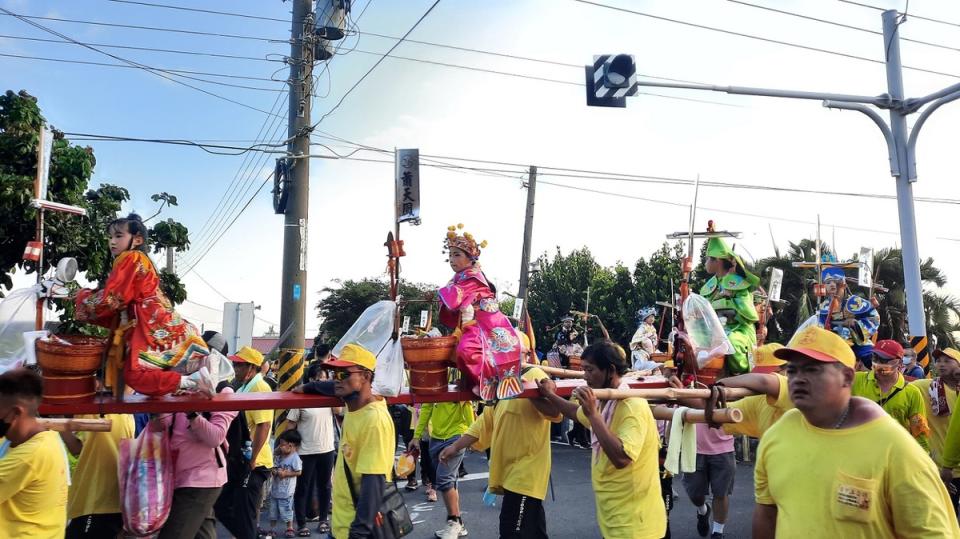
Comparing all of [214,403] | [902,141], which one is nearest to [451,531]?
[214,403]

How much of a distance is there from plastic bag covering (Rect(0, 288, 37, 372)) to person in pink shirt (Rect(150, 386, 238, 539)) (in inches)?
36.9

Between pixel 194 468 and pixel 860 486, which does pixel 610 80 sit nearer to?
pixel 194 468

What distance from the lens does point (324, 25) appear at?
13.0 meters

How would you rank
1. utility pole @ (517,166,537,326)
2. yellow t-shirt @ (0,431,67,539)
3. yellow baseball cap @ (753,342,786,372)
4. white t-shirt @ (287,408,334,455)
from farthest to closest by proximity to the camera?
utility pole @ (517,166,537,326), white t-shirt @ (287,408,334,455), yellow baseball cap @ (753,342,786,372), yellow t-shirt @ (0,431,67,539)

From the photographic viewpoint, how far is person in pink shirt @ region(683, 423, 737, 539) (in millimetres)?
7695

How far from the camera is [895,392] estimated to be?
6.62m

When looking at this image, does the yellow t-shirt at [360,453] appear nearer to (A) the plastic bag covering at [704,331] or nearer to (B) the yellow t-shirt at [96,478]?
(B) the yellow t-shirt at [96,478]

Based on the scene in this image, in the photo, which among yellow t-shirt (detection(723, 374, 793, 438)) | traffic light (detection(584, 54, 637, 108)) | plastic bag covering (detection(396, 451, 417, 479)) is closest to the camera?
yellow t-shirt (detection(723, 374, 793, 438))

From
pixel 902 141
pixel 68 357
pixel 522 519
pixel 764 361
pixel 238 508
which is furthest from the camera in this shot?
pixel 902 141

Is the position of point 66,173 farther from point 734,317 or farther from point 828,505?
point 828,505

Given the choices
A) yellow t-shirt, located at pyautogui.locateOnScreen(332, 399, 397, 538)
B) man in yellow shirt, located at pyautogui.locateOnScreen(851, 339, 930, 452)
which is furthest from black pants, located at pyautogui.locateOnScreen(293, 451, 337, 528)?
man in yellow shirt, located at pyautogui.locateOnScreen(851, 339, 930, 452)

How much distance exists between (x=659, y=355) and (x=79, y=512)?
21.1 feet

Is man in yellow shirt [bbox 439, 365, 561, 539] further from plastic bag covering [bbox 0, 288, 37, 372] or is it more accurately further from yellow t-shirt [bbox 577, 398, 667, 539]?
plastic bag covering [bbox 0, 288, 37, 372]

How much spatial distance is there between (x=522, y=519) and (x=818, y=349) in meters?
2.97
